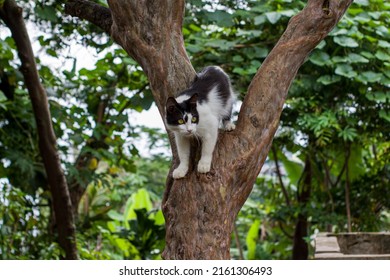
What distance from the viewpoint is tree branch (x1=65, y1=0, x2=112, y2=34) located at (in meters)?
2.65

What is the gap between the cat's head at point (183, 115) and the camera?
229 cm

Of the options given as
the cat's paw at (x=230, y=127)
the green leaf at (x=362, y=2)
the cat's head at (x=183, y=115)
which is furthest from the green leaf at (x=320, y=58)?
the cat's head at (x=183, y=115)

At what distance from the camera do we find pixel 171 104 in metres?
2.29

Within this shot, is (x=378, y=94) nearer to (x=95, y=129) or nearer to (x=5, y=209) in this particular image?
(x=95, y=129)

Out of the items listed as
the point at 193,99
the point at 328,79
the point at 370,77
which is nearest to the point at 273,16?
the point at 328,79

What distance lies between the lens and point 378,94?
399 cm

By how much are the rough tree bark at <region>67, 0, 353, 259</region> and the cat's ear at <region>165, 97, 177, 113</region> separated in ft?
0.33

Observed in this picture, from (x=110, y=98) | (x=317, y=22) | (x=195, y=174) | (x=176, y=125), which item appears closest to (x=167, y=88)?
→ (x=176, y=125)

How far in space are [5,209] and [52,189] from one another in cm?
34

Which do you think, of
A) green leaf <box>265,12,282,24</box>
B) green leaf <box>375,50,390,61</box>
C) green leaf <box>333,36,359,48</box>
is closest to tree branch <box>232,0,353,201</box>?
green leaf <box>265,12,282,24</box>

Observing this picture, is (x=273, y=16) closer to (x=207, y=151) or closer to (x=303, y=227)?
(x=207, y=151)

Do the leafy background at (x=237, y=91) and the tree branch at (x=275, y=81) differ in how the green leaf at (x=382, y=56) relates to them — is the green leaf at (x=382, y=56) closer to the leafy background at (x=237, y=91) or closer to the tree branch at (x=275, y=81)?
the leafy background at (x=237, y=91)

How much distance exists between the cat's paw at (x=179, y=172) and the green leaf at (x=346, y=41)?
6.38 feet

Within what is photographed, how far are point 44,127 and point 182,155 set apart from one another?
1656 mm
